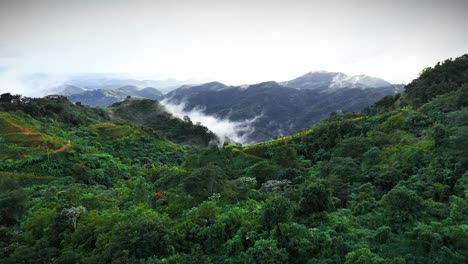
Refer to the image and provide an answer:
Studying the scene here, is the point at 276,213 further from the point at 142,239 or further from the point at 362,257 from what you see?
the point at 142,239

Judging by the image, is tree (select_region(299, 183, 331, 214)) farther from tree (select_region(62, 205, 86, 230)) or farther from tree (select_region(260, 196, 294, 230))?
tree (select_region(62, 205, 86, 230))

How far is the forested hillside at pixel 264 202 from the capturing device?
14555 millimetres

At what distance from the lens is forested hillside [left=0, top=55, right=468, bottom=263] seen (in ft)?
47.8

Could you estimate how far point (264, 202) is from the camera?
68.0 feet

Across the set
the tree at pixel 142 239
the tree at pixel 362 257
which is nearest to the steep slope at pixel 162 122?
the tree at pixel 142 239

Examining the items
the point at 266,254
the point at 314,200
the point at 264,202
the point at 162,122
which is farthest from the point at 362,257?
the point at 162,122

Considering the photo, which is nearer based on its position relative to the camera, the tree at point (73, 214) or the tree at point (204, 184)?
the tree at point (73, 214)

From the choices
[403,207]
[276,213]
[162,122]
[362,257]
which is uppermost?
[403,207]

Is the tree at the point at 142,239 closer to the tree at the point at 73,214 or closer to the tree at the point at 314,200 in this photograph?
the tree at the point at 73,214

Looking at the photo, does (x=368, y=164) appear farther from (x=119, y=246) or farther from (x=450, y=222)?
(x=119, y=246)

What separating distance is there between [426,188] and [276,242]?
1229cm

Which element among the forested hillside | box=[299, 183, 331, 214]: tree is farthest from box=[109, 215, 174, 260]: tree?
box=[299, 183, 331, 214]: tree

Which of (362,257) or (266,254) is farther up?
(362,257)

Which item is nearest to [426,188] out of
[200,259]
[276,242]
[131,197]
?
[276,242]
